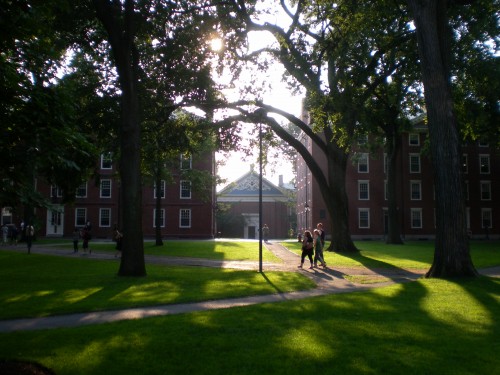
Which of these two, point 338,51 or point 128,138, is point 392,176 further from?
point 128,138

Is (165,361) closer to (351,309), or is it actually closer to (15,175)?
(15,175)

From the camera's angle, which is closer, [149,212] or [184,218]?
[149,212]

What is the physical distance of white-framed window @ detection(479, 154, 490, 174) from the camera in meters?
52.8

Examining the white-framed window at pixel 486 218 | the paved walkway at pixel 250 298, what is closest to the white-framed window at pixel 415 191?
the white-framed window at pixel 486 218

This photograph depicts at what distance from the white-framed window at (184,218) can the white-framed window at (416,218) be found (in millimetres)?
24398

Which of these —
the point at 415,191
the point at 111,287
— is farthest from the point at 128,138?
the point at 415,191

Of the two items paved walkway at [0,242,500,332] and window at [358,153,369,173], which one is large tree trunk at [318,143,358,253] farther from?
window at [358,153,369,173]

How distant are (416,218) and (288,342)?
48086 mm

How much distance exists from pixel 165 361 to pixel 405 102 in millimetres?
24945

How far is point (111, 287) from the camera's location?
13094 millimetres

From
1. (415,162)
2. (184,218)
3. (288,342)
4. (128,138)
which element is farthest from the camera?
(415,162)

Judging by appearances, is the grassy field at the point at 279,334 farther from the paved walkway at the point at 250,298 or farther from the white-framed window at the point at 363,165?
the white-framed window at the point at 363,165

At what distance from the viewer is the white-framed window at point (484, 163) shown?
5275 centimetres

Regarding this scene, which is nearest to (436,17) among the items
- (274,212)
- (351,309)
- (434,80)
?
(434,80)
